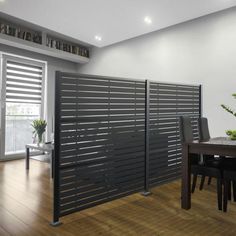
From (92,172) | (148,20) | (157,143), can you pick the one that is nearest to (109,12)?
(148,20)

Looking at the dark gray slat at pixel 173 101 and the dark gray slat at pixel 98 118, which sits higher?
the dark gray slat at pixel 173 101

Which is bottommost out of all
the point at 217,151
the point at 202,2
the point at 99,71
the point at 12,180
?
the point at 12,180

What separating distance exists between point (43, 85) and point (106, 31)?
2.27 m

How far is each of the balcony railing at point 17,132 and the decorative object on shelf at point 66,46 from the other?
182cm

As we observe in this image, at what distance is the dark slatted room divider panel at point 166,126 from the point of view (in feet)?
10.6

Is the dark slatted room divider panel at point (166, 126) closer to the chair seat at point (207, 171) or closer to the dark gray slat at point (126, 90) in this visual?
the dark gray slat at point (126, 90)

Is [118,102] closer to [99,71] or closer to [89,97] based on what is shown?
[89,97]

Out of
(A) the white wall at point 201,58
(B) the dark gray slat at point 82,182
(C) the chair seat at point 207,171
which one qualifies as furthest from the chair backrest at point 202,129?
(B) the dark gray slat at point 82,182

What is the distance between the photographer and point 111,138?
8.86 feet

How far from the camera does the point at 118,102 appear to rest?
2793mm

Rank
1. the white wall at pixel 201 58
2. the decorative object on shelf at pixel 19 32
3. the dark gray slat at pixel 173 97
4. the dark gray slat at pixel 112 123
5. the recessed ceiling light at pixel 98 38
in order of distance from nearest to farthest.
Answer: the dark gray slat at pixel 112 123
the dark gray slat at pixel 173 97
the white wall at pixel 201 58
the decorative object on shelf at pixel 19 32
the recessed ceiling light at pixel 98 38

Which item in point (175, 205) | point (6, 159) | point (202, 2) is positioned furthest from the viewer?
point (6, 159)

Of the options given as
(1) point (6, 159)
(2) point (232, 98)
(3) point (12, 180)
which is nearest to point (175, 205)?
(2) point (232, 98)

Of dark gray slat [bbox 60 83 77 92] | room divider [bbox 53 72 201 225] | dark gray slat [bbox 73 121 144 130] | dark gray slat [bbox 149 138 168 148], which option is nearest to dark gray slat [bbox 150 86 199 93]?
room divider [bbox 53 72 201 225]
